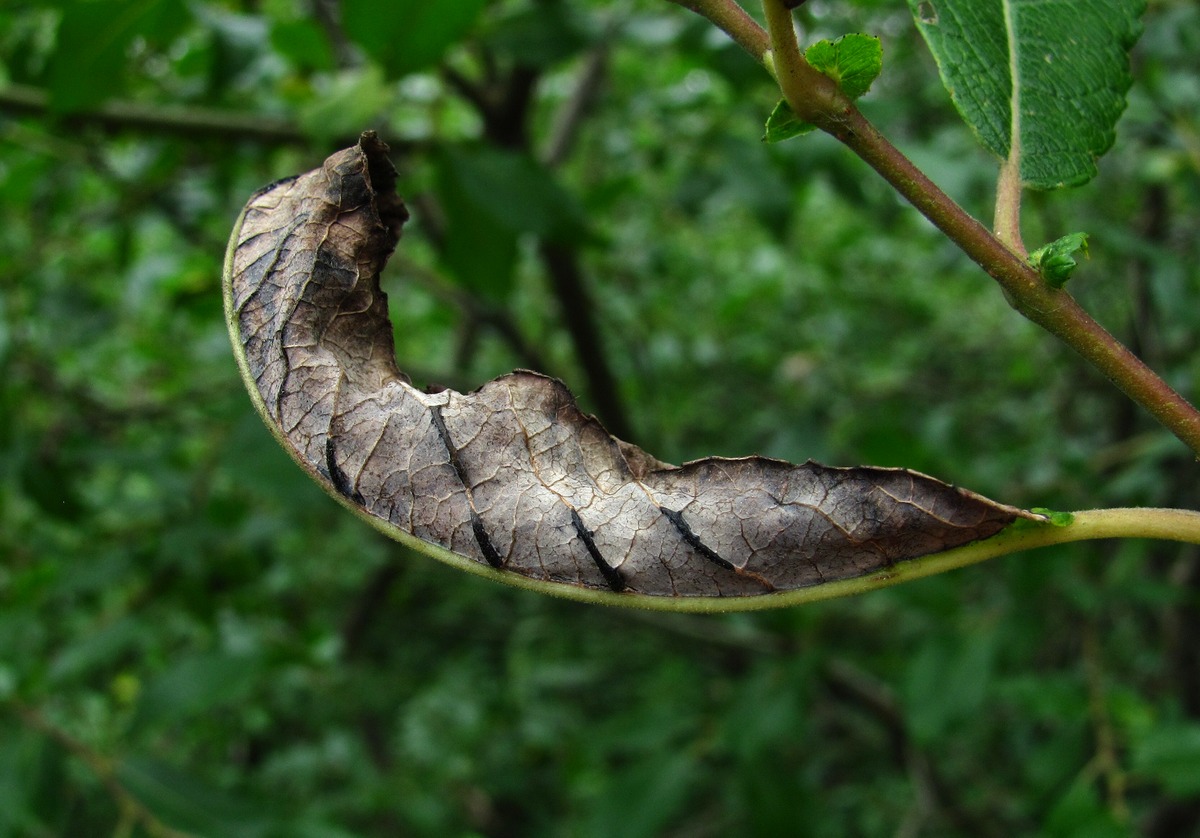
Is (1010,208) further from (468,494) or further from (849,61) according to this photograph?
(468,494)

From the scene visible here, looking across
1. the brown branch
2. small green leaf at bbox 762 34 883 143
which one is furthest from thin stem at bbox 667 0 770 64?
the brown branch

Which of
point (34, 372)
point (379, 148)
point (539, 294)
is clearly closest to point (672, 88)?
point (539, 294)

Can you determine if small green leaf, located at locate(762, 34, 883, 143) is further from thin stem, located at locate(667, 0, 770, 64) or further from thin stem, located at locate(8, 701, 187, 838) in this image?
thin stem, located at locate(8, 701, 187, 838)

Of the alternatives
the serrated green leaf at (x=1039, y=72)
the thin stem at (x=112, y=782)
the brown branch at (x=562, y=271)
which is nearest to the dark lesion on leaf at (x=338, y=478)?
the serrated green leaf at (x=1039, y=72)

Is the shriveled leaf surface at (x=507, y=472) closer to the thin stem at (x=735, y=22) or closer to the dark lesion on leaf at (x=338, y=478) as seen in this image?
the dark lesion on leaf at (x=338, y=478)

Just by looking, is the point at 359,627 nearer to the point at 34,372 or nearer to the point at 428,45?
the point at 34,372

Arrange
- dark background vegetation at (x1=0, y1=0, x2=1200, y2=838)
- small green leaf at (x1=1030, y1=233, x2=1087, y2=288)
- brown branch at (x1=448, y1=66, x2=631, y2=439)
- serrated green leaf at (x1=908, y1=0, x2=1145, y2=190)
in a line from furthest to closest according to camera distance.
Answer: brown branch at (x1=448, y1=66, x2=631, y2=439), dark background vegetation at (x1=0, y1=0, x2=1200, y2=838), serrated green leaf at (x1=908, y1=0, x2=1145, y2=190), small green leaf at (x1=1030, y1=233, x2=1087, y2=288)

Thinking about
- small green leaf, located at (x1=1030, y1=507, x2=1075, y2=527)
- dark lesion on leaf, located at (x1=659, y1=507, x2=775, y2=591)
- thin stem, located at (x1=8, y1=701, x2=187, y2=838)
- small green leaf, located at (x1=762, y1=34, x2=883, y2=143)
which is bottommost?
thin stem, located at (x1=8, y1=701, x2=187, y2=838)
